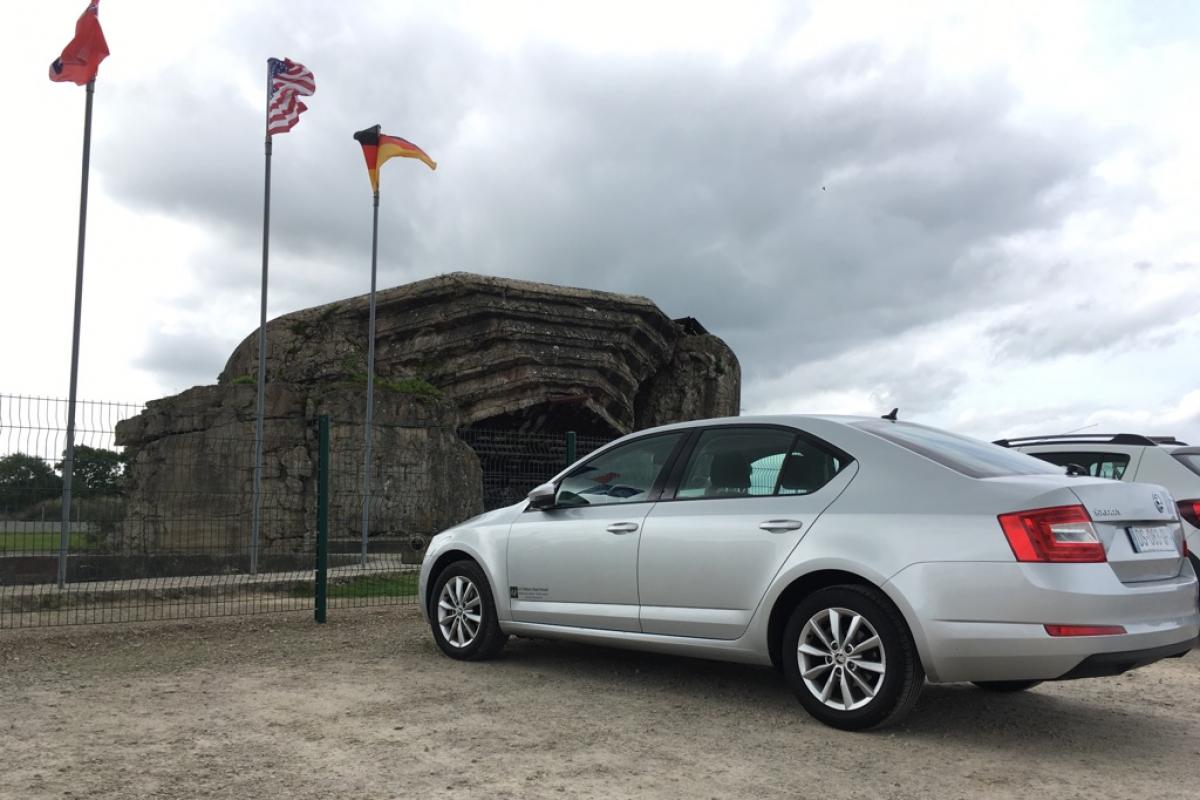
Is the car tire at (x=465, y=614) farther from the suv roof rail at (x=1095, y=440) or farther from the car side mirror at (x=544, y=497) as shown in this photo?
the suv roof rail at (x=1095, y=440)

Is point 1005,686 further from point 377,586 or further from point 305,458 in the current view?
point 305,458

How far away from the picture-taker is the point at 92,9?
1277 centimetres

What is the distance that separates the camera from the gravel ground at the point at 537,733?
13.7ft

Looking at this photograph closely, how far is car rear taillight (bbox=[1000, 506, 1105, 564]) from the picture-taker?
4.52m

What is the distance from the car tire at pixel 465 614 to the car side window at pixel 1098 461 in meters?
5.41

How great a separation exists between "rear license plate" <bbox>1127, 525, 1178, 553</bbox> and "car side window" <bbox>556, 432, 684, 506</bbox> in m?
2.53

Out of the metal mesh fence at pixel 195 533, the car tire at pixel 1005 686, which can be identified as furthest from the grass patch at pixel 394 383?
the car tire at pixel 1005 686

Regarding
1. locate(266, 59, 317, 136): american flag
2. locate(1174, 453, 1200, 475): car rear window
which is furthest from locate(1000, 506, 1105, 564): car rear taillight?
locate(266, 59, 317, 136): american flag

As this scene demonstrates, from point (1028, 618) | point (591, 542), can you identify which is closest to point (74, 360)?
point (591, 542)

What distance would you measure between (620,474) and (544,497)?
1.80ft

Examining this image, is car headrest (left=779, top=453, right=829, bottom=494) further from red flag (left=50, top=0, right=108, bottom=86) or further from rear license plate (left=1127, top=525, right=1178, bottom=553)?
red flag (left=50, top=0, right=108, bottom=86)

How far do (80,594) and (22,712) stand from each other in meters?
4.06

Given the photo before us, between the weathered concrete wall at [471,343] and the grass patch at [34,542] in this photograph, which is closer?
the grass patch at [34,542]

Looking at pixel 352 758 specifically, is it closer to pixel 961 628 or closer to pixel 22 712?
pixel 22 712
